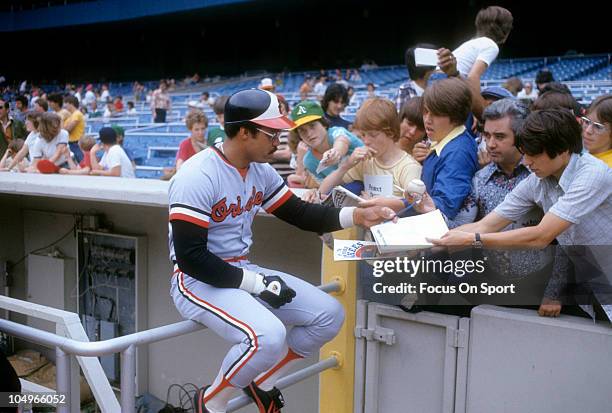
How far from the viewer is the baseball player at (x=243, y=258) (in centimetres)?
241

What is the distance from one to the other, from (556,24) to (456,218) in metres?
25.8

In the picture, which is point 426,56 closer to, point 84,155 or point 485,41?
point 485,41

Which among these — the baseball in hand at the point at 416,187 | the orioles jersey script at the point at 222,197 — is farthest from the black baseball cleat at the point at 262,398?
the baseball in hand at the point at 416,187

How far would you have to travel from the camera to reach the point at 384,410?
3.17 m

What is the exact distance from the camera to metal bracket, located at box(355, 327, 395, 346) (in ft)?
9.95

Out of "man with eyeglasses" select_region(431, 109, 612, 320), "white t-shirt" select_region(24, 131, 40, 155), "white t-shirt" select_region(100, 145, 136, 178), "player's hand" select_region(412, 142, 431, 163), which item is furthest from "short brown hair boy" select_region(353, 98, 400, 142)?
"white t-shirt" select_region(24, 131, 40, 155)

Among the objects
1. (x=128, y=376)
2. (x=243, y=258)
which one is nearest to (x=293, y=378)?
(x=243, y=258)

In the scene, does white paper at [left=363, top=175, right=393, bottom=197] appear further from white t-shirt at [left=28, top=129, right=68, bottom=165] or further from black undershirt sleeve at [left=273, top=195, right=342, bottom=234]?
white t-shirt at [left=28, top=129, right=68, bottom=165]

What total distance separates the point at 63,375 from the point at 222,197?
0.92 meters

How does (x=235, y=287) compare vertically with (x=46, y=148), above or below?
below

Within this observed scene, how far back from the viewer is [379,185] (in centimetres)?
313

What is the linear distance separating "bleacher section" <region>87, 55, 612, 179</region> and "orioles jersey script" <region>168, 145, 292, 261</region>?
805cm

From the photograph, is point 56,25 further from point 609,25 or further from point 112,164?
point 112,164

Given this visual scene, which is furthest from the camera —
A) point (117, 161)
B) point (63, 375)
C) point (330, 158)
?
point (117, 161)
